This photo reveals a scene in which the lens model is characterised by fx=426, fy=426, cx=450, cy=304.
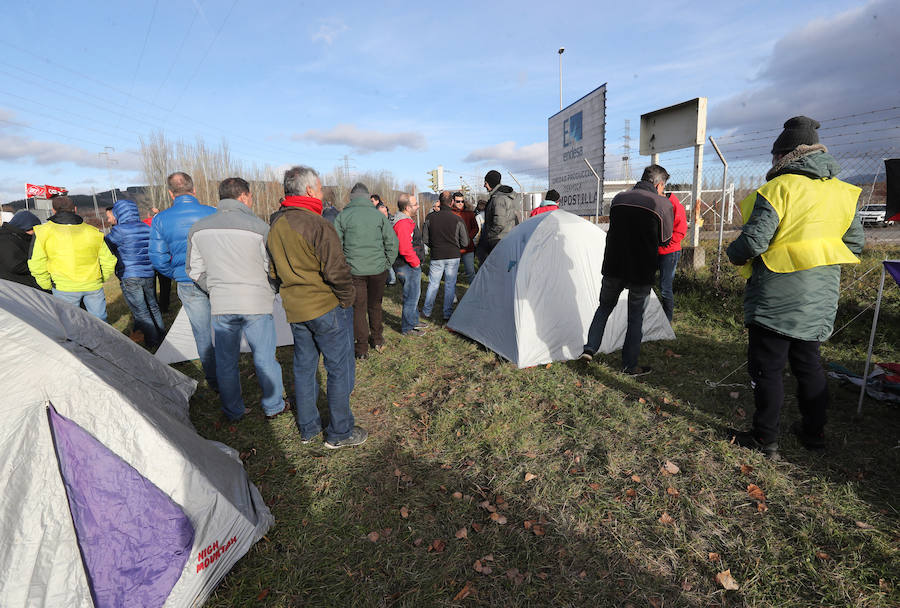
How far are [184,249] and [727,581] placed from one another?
5.17 metres

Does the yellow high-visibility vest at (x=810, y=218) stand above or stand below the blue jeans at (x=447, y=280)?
above

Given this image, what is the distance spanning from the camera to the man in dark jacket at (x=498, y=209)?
6965 millimetres

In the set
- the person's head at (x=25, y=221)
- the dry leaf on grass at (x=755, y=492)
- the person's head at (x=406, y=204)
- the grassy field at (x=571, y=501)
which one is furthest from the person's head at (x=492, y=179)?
the person's head at (x=25, y=221)

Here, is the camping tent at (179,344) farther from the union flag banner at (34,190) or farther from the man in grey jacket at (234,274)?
the union flag banner at (34,190)

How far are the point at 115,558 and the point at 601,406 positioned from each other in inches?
141

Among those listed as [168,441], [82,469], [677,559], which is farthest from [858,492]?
[82,469]

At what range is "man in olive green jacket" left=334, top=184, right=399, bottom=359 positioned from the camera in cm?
510

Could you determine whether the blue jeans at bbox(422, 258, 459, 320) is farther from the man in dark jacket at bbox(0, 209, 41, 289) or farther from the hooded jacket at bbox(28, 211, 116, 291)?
the man in dark jacket at bbox(0, 209, 41, 289)

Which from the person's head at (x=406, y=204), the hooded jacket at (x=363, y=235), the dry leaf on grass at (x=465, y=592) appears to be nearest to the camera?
the dry leaf on grass at (x=465, y=592)

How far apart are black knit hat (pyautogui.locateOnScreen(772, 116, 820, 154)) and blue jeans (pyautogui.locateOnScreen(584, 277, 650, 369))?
66.7 inches

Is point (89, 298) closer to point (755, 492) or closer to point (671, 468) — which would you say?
point (671, 468)

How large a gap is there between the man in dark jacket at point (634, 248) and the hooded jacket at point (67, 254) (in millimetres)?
5802

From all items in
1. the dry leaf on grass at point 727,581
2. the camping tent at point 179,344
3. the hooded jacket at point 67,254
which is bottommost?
the dry leaf on grass at point 727,581

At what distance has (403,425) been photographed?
392 cm
